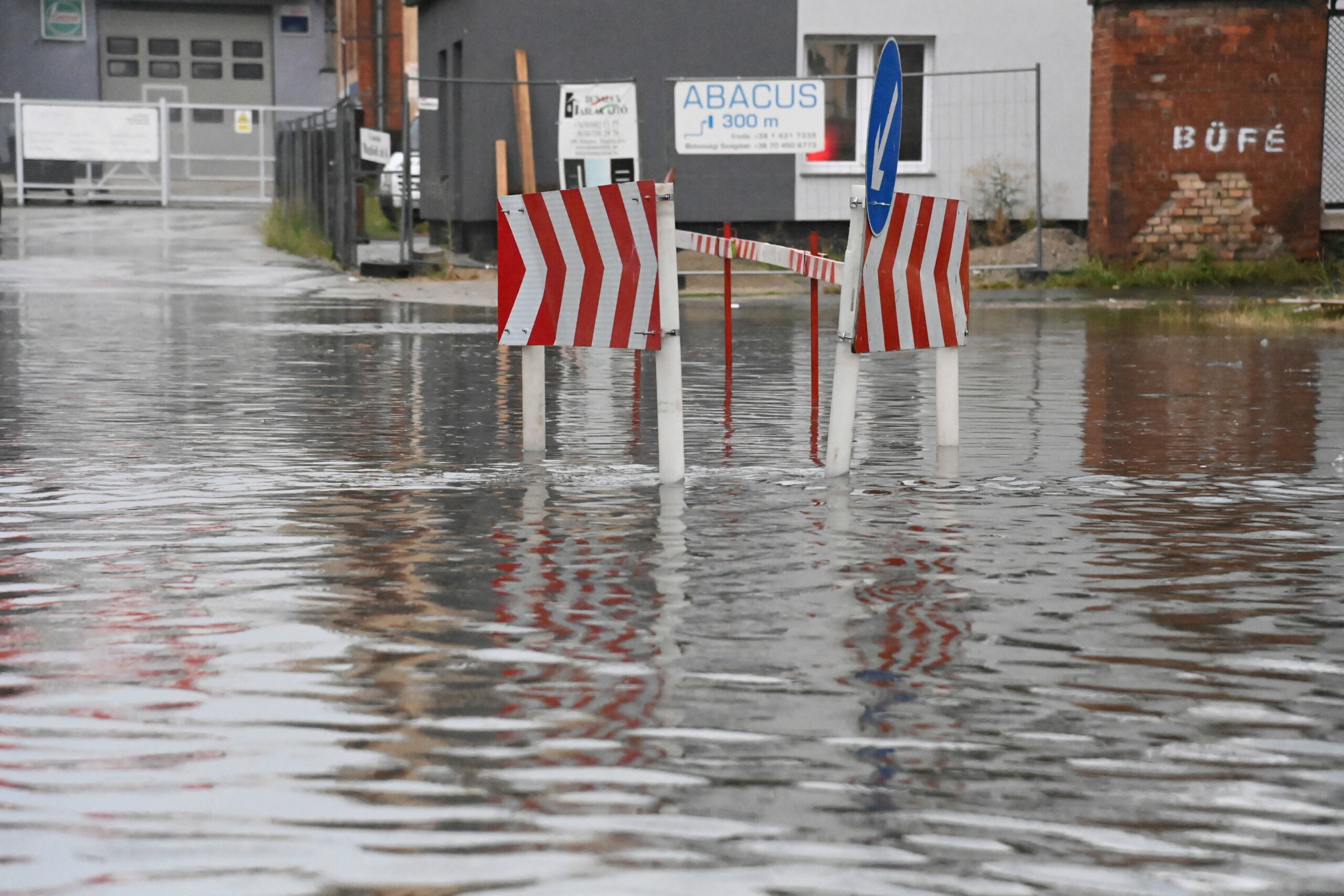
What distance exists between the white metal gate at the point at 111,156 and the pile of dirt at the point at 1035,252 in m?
19.2

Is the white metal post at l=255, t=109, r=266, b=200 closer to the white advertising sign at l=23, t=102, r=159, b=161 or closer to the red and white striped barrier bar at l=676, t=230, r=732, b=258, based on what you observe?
the white advertising sign at l=23, t=102, r=159, b=161

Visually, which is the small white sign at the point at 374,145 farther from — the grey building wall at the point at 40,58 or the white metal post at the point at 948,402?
the grey building wall at the point at 40,58

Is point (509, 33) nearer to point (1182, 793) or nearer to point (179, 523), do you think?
point (179, 523)

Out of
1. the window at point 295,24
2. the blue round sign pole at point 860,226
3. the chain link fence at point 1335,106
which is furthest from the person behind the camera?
the window at point 295,24

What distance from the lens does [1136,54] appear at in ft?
70.1

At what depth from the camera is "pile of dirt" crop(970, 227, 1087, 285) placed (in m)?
23.8

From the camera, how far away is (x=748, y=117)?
2242cm

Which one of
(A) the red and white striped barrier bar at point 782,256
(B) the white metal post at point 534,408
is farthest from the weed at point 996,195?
(B) the white metal post at point 534,408

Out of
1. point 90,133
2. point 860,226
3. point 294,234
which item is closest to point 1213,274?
point 294,234

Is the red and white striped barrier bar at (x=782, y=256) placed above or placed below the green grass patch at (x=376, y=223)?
below

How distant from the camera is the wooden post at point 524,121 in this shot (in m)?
24.6

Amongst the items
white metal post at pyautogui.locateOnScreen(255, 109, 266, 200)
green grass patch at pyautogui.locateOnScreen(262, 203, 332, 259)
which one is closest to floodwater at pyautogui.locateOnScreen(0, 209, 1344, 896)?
green grass patch at pyautogui.locateOnScreen(262, 203, 332, 259)

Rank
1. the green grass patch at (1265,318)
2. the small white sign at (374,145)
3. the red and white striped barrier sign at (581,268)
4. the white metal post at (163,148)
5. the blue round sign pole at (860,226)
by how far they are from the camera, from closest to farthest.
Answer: the red and white striped barrier sign at (581,268) → the blue round sign pole at (860,226) → the green grass patch at (1265,318) → the small white sign at (374,145) → the white metal post at (163,148)

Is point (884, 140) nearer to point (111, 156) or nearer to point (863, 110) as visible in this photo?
point (863, 110)
